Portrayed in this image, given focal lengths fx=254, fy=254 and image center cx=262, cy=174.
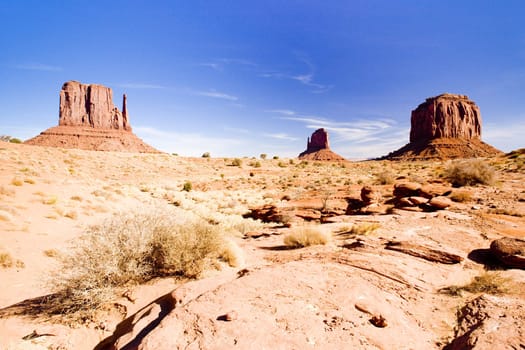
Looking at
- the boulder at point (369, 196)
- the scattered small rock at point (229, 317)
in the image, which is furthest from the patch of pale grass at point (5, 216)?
the boulder at point (369, 196)

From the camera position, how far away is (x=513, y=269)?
15.5ft

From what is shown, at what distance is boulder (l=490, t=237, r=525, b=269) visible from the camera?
15.6 ft

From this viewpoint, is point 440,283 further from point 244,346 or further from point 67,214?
point 67,214

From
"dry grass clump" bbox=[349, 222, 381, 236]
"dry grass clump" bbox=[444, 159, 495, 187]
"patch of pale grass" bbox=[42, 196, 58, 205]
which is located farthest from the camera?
"dry grass clump" bbox=[444, 159, 495, 187]

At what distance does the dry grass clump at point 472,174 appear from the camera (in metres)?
13.0

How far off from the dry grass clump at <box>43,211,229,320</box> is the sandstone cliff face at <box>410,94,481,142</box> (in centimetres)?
9424

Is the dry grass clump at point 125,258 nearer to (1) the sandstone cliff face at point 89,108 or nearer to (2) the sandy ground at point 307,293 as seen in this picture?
(2) the sandy ground at point 307,293

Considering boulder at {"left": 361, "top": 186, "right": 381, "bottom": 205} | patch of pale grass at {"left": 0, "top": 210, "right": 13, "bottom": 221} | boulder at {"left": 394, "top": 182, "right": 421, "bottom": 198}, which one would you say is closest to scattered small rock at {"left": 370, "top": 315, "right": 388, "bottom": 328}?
boulder at {"left": 361, "top": 186, "right": 381, "bottom": 205}

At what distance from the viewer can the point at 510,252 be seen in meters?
4.95

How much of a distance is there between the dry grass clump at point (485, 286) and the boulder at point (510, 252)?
99 centimetres

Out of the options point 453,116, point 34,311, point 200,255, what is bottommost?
point 34,311

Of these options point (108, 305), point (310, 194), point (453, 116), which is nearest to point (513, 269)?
point (108, 305)

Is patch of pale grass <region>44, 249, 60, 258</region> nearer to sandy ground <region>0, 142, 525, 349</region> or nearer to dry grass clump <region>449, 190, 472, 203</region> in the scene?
sandy ground <region>0, 142, 525, 349</region>

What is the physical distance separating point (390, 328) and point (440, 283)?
Answer: 6.48 ft
